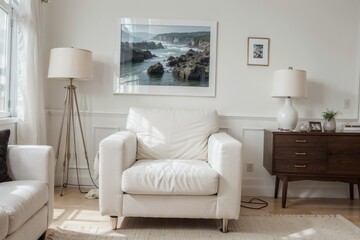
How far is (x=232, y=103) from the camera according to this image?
3139mm

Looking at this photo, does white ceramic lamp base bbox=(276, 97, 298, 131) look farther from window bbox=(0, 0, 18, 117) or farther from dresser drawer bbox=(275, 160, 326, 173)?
window bbox=(0, 0, 18, 117)

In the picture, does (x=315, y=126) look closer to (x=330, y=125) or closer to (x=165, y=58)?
(x=330, y=125)

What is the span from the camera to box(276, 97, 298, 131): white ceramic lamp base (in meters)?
2.83

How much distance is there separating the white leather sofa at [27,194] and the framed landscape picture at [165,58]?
141 cm

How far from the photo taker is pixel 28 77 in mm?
2592

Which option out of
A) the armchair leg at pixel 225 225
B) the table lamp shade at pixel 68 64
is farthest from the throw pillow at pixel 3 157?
the armchair leg at pixel 225 225

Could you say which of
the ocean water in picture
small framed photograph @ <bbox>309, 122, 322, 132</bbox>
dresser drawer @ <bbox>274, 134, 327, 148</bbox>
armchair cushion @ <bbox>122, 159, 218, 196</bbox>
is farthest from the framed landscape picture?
armchair cushion @ <bbox>122, 159, 218, 196</bbox>

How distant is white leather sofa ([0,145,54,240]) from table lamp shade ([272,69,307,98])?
2058 millimetres

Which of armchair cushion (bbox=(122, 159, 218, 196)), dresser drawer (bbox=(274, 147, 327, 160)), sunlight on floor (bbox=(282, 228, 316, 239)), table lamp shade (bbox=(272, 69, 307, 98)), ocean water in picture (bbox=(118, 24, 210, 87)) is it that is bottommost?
sunlight on floor (bbox=(282, 228, 316, 239))

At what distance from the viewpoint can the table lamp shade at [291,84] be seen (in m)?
2.79

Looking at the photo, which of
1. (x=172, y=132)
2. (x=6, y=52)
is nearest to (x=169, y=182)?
(x=172, y=132)

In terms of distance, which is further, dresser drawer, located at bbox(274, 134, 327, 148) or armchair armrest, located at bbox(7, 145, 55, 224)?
dresser drawer, located at bbox(274, 134, 327, 148)

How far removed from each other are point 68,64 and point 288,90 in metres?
2.02

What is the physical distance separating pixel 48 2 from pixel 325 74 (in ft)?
9.73
